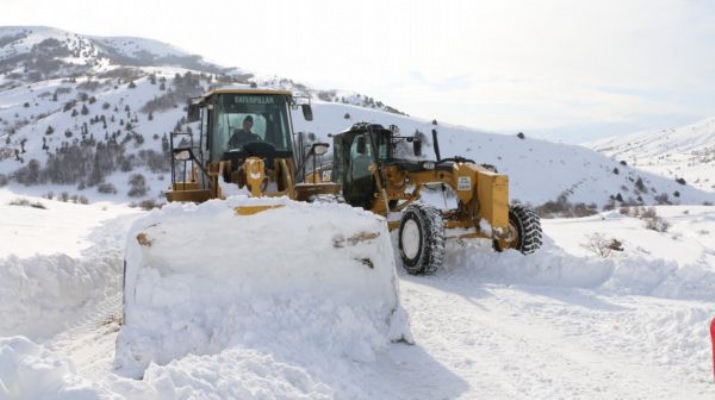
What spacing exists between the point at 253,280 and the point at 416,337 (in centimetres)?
156

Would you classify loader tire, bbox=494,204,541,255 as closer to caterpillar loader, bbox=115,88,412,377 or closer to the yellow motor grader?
the yellow motor grader

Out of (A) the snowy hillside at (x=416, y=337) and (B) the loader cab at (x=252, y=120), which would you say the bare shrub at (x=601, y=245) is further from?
(B) the loader cab at (x=252, y=120)

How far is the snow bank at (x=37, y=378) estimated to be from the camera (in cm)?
316

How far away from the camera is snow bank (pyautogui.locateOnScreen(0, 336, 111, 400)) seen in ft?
10.4

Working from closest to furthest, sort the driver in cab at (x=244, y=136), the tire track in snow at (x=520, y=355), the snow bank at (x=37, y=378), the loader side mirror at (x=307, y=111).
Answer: the snow bank at (x=37, y=378)
the tire track in snow at (x=520, y=355)
the driver in cab at (x=244, y=136)
the loader side mirror at (x=307, y=111)

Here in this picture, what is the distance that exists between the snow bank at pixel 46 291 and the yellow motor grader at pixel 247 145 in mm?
1705

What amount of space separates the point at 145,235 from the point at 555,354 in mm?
3607

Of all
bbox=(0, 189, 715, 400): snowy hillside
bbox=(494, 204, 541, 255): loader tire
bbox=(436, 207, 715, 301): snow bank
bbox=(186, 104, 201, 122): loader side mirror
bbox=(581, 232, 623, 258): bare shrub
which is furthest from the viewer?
bbox=(581, 232, 623, 258): bare shrub

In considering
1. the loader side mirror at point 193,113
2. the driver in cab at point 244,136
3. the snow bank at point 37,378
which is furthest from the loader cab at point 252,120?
the snow bank at point 37,378

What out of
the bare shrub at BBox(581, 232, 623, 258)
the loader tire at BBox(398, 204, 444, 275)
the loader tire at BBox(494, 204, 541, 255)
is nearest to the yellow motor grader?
the loader tire at BBox(398, 204, 444, 275)

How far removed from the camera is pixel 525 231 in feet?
31.8

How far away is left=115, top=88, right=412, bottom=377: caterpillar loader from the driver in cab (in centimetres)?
313

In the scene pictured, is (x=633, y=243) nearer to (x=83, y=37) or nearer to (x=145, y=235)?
(x=145, y=235)

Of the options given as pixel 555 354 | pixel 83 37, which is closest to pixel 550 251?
pixel 555 354
